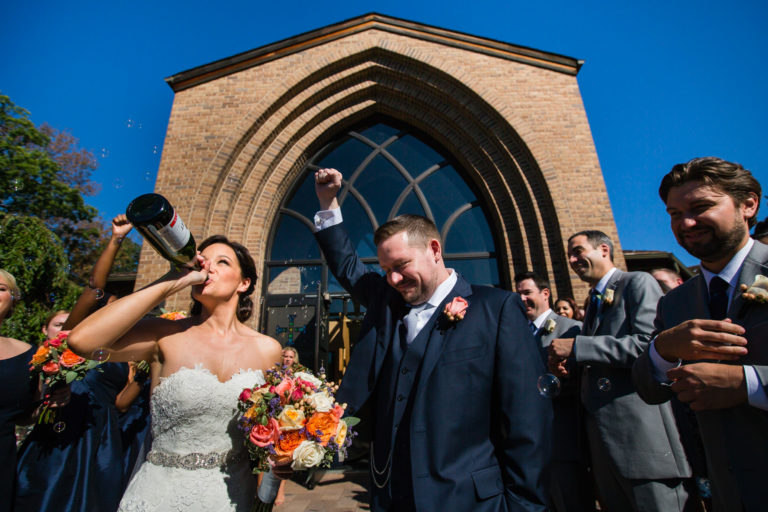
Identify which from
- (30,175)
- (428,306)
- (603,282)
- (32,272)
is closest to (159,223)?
(428,306)

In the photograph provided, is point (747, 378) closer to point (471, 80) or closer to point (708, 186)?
point (708, 186)

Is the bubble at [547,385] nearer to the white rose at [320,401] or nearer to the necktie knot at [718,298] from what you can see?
the necktie knot at [718,298]

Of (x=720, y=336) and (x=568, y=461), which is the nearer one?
(x=720, y=336)

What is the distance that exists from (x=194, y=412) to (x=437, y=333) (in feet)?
4.58

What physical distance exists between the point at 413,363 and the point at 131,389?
121 inches

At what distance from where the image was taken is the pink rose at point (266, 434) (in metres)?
1.70

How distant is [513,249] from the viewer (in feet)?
26.4

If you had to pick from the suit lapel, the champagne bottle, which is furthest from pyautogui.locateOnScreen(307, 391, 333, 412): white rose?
the champagne bottle

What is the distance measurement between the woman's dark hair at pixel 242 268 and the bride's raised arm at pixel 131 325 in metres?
0.24

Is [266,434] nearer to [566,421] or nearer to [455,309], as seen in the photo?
[455,309]

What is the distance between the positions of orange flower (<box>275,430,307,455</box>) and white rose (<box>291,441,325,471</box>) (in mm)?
24

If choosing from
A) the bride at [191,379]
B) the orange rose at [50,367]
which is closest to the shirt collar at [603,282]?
the bride at [191,379]

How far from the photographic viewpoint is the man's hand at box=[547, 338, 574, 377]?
2637 millimetres

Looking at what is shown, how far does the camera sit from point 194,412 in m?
2.10
